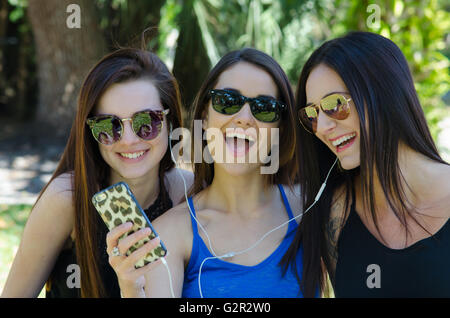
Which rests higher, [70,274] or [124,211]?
[124,211]

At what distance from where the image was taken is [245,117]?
234cm

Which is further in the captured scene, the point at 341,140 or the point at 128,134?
the point at 128,134

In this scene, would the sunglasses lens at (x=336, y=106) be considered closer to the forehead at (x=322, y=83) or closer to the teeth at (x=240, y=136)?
the forehead at (x=322, y=83)

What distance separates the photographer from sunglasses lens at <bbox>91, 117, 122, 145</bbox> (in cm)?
242

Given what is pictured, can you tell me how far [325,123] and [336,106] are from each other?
10cm

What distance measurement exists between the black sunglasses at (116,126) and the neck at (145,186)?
0.32 meters

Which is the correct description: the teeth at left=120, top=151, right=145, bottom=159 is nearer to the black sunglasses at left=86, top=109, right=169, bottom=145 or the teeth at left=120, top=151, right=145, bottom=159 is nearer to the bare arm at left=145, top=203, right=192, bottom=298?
the black sunglasses at left=86, top=109, right=169, bottom=145

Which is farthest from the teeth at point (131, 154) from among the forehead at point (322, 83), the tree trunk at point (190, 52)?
the tree trunk at point (190, 52)

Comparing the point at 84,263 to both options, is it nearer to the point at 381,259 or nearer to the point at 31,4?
the point at 381,259

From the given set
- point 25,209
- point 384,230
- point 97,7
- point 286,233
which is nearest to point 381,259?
point 384,230

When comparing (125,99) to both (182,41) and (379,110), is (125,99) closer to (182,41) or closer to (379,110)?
(379,110)

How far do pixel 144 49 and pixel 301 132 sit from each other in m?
1.08

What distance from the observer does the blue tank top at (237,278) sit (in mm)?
2248

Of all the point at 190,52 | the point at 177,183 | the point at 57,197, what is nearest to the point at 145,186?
the point at 177,183
